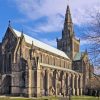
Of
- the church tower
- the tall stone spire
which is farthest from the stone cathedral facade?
the tall stone spire

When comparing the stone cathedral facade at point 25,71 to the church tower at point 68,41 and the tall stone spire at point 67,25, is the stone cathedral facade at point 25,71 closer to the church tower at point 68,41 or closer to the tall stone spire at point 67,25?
the church tower at point 68,41

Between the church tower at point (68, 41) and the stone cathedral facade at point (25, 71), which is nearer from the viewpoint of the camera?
the stone cathedral facade at point (25, 71)

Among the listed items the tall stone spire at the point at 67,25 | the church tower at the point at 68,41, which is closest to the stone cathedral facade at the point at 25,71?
the church tower at the point at 68,41

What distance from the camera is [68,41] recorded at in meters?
124

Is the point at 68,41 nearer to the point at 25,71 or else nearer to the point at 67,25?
the point at 67,25

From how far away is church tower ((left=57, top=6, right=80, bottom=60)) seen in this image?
123125 mm

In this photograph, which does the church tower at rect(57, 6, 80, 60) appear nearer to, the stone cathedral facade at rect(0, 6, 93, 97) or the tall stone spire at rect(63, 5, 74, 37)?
the tall stone spire at rect(63, 5, 74, 37)

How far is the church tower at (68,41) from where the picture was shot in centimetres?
12312

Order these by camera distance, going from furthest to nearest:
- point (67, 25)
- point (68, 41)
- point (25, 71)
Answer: point (67, 25) < point (68, 41) < point (25, 71)

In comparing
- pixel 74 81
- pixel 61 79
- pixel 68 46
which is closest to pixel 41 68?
pixel 61 79

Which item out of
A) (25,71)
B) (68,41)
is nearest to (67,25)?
(68,41)

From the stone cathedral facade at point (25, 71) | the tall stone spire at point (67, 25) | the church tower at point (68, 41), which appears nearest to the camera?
the stone cathedral facade at point (25, 71)

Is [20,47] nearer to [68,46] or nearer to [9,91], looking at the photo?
[9,91]

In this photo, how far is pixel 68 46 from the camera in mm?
123562
